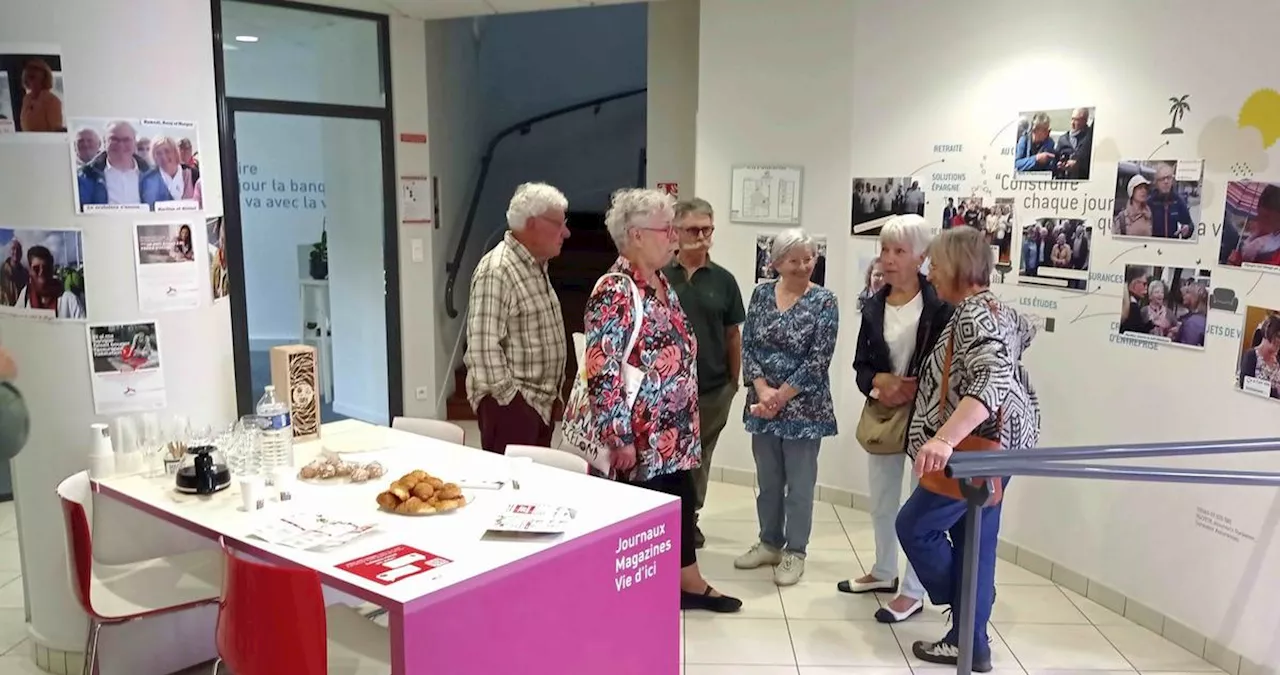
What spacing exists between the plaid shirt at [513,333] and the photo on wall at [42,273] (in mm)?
1263

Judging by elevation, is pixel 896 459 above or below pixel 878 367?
below

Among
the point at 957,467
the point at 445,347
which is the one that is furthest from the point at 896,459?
the point at 445,347

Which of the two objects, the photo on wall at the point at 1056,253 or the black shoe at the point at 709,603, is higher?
the photo on wall at the point at 1056,253

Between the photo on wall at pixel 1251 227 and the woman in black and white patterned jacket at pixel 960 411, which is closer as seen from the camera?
the woman in black and white patterned jacket at pixel 960 411

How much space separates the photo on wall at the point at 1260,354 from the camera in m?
3.01

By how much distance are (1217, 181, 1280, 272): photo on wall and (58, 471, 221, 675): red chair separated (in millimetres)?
3466

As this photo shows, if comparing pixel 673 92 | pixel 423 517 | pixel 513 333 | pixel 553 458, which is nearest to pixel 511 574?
pixel 423 517

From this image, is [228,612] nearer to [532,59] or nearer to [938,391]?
[938,391]

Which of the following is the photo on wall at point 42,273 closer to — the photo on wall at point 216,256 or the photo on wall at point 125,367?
the photo on wall at point 125,367

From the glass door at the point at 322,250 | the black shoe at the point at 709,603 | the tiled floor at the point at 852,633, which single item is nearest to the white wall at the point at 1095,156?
the tiled floor at the point at 852,633

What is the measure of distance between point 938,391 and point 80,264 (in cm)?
275

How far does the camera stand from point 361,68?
19.0 feet

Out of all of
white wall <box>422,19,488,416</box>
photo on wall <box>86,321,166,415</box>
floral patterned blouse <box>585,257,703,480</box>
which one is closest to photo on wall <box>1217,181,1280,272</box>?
floral patterned blouse <box>585,257,703,480</box>

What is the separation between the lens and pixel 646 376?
303 centimetres
